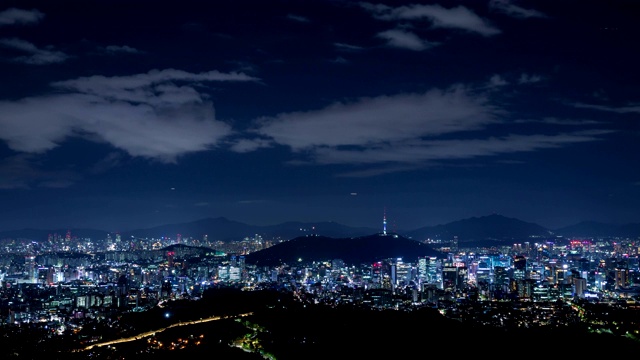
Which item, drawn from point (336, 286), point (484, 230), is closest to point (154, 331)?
point (336, 286)

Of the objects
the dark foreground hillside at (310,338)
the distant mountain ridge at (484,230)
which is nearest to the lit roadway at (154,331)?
the dark foreground hillside at (310,338)

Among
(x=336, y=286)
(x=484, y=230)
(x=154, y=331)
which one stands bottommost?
(x=154, y=331)

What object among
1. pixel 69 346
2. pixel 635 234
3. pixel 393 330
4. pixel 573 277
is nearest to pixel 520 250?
pixel 635 234

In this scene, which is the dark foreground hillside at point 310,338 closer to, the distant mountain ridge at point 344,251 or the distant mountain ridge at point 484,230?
the distant mountain ridge at point 344,251

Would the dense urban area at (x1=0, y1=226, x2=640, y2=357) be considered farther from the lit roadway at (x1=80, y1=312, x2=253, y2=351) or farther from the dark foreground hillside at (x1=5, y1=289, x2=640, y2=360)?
the dark foreground hillside at (x1=5, y1=289, x2=640, y2=360)

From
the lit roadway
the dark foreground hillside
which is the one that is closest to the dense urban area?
the lit roadway

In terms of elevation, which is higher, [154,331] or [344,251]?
[344,251]

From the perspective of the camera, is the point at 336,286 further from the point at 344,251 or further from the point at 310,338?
the point at 310,338

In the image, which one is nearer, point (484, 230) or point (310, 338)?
point (310, 338)

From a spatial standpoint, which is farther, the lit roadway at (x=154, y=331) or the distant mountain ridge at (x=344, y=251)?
the distant mountain ridge at (x=344, y=251)
